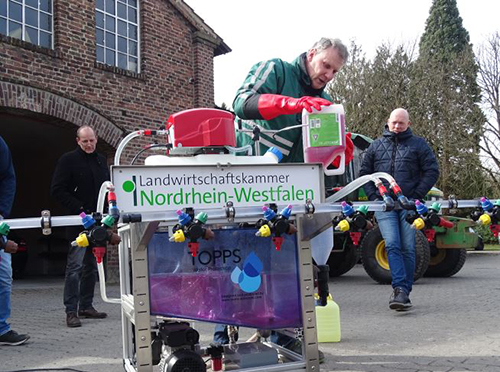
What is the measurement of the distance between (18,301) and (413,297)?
17.7 feet

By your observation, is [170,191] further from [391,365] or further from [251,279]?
[391,365]

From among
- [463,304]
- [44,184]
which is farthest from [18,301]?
[44,184]

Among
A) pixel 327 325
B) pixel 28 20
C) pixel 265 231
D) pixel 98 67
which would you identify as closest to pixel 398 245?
pixel 327 325

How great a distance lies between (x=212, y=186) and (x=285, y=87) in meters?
1.20

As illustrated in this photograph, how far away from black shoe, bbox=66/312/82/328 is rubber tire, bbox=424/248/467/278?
21.3ft

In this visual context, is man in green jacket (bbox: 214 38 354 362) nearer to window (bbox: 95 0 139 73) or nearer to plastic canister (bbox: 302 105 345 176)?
plastic canister (bbox: 302 105 345 176)

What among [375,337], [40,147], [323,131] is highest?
[40,147]

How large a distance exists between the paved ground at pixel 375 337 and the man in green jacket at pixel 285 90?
77 centimetres

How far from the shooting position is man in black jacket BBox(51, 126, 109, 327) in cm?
569

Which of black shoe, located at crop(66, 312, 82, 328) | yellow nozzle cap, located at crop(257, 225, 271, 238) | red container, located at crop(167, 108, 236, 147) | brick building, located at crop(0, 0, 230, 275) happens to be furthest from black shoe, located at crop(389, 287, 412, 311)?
brick building, located at crop(0, 0, 230, 275)

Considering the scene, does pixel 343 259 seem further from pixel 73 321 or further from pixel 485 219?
pixel 485 219

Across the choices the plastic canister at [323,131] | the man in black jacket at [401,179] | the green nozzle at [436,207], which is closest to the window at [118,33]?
the man in black jacket at [401,179]

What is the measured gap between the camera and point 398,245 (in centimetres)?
576

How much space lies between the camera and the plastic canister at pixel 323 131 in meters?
3.13
